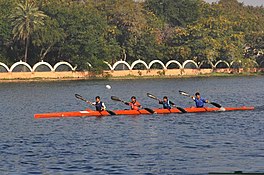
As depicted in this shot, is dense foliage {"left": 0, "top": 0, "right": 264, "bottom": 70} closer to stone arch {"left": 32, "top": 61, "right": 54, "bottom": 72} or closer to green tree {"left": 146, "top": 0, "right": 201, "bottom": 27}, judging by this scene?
stone arch {"left": 32, "top": 61, "right": 54, "bottom": 72}

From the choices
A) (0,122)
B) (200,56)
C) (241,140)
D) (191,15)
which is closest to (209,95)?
(0,122)

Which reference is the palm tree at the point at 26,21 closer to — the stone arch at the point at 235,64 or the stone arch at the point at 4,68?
the stone arch at the point at 4,68

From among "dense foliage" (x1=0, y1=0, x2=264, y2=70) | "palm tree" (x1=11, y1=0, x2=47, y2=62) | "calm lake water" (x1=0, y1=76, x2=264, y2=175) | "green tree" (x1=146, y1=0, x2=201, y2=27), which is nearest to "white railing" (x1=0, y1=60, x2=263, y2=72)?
"dense foliage" (x1=0, y1=0, x2=264, y2=70)

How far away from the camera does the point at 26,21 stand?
133250 mm

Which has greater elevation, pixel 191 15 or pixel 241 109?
pixel 191 15

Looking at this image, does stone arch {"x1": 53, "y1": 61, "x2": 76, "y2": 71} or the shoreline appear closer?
the shoreline

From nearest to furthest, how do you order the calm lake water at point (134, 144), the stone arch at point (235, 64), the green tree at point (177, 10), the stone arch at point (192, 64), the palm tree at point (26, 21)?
1. the calm lake water at point (134, 144)
2. the palm tree at point (26, 21)
3. the stone arch at point (192, 64)
4. the stone arch at point (235, 64)
5. the green tree at point (177, 10)

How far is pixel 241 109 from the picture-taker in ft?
197

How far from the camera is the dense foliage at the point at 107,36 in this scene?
135 metres

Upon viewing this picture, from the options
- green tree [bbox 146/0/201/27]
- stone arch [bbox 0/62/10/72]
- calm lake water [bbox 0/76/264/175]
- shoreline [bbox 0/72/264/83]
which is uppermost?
green tree [bbox 146/0/201/27]

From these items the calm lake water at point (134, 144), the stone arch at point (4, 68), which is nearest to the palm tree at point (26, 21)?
the stone arch at point (4, 68)

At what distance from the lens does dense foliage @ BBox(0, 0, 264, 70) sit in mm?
134750

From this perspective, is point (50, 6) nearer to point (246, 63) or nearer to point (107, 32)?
point (107, 32)

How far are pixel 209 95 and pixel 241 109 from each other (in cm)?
3089
